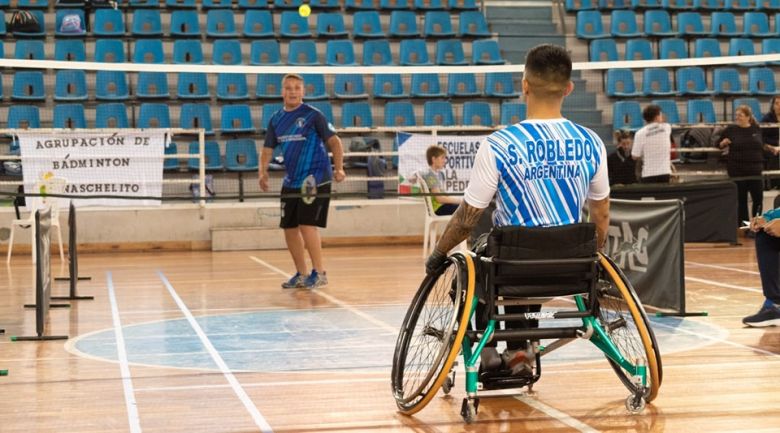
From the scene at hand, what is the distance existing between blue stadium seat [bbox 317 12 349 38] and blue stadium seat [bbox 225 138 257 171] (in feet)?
9.70

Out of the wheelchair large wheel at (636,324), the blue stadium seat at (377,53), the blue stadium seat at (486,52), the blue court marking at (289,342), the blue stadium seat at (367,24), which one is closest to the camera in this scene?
the wheelchair large wheel at (636,324)

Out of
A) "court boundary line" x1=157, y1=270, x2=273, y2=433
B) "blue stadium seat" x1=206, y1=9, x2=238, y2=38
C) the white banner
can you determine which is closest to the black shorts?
"court boundary line" x1=157, y1=270, x2=273, y2=433

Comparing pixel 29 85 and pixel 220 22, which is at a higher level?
pixel 220 22

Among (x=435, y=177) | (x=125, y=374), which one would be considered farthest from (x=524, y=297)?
(x=435, y=177)

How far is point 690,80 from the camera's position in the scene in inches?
682

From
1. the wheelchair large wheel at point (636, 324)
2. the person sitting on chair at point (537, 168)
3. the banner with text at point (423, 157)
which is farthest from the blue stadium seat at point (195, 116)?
the wheelchair large wheel at point (636, 324)

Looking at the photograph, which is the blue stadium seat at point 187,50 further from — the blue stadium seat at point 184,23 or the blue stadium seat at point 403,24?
the blue stadium seat at point 403,24

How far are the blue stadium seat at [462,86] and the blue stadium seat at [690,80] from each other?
3386mm

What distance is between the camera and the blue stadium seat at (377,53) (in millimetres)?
16531

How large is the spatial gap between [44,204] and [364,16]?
24.5 ft

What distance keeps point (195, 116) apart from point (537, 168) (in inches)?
455

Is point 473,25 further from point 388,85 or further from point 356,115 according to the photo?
point 356,115

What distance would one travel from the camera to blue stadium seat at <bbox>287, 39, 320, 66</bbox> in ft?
53.6

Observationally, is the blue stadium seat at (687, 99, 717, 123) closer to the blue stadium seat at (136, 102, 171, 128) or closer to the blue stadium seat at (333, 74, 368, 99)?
the blue stadium seat at (333, 74, 368, 99)
